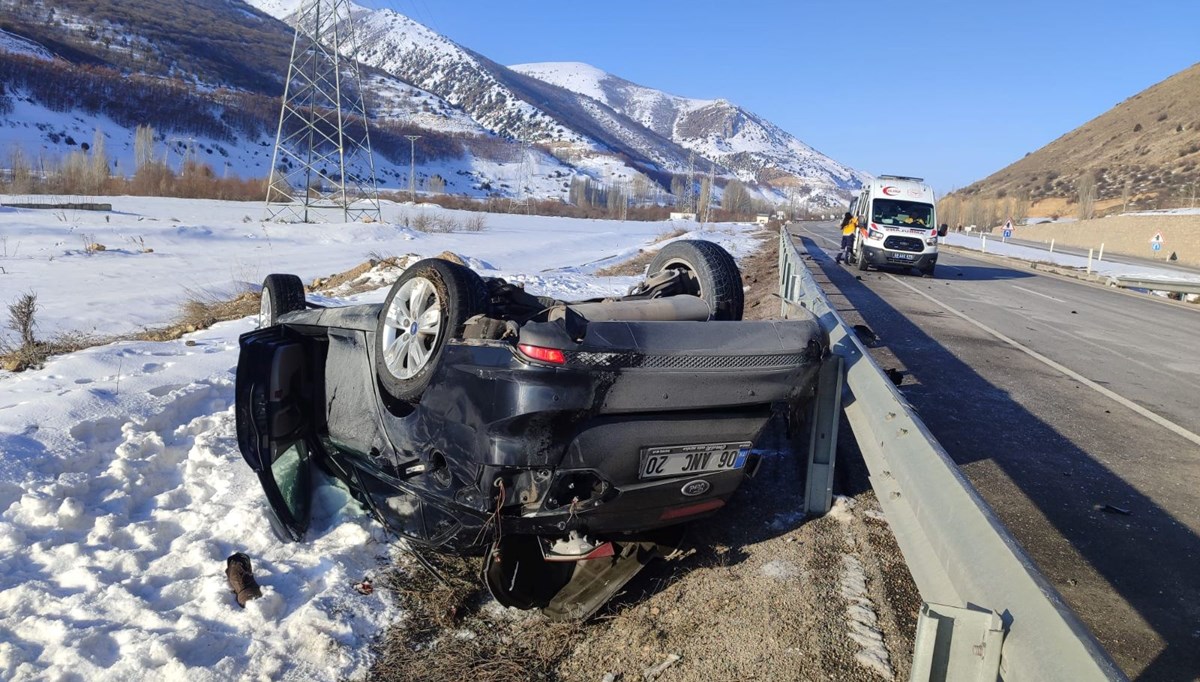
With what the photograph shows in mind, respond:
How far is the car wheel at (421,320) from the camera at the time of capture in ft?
10.4

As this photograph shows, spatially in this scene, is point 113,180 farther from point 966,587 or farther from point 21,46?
point 21,46

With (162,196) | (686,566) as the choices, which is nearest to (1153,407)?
(686,566)

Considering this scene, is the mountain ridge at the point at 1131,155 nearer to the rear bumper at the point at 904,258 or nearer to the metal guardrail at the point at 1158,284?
the metal guardrail at the point at 1158,284

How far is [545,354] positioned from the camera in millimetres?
2635

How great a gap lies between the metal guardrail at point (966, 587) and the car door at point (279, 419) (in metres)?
2.86

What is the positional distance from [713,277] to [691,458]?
1.31 m

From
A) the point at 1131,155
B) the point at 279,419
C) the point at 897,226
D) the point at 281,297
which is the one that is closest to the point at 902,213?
the point at 897,226

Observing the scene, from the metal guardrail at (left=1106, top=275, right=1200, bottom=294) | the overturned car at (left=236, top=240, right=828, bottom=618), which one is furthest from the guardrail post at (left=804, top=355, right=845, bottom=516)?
the metal guardrail at (left=1106, top=275, right=1200, bottom=294)

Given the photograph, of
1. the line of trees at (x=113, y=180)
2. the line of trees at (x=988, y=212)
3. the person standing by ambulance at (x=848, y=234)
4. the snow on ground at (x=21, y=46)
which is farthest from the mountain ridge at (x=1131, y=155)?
the snow on ground at (x=21, y=46)

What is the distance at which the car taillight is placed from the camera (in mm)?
2627

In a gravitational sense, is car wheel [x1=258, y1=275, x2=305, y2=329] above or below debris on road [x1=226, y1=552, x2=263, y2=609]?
above

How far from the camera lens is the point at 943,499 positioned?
7.60ft

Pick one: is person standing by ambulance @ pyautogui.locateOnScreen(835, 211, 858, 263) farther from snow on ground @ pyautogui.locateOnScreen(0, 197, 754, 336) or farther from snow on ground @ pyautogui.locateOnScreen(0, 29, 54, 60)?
snow on ground @ pyautogui.locateOnScreen(0, 29, 54, 60)

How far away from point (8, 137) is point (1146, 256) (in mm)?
90111
